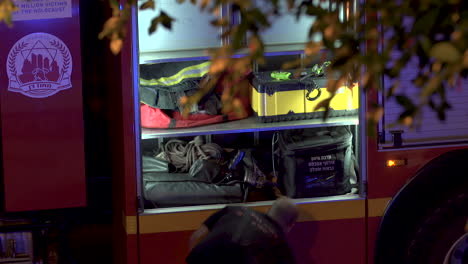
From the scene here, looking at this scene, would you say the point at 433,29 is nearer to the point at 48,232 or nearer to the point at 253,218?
the point at 253,218

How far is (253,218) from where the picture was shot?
14.1 ft

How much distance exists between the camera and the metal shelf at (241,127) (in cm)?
487

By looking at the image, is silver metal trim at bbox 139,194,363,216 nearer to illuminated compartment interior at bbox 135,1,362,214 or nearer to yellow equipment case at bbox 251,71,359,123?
illuminated compartment interior at bbox 135,1,362,214

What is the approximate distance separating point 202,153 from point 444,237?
1.60 metres

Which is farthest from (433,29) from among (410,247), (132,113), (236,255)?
(410,247)

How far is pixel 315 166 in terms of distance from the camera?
203 inches

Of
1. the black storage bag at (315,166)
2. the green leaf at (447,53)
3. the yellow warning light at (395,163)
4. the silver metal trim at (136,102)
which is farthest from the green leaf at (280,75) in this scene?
the green leaf at (447,53)

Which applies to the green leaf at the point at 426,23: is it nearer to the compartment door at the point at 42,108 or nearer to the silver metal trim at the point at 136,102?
the silver metal trim at the point at 136,102

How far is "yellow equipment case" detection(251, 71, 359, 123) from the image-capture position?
5020mm

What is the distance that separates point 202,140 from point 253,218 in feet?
4.07

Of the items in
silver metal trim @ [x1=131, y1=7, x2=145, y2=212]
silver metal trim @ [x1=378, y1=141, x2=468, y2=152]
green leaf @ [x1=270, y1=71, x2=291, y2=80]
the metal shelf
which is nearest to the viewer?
silver metal trim @ [x1=131, y1=7, x2=145, y2=212]

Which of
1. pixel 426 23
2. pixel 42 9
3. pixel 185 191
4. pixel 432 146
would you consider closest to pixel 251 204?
pixel 185 191

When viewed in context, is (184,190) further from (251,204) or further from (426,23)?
(426,23)

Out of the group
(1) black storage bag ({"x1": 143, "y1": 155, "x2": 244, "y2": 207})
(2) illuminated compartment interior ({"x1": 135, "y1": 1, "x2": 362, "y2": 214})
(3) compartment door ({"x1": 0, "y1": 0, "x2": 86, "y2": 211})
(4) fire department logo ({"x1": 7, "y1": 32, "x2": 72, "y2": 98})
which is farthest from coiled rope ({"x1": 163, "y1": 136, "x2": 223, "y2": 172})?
(4) fire department logo ({"x1": 7, "y1": 32, "x2": 72, "y2": 98})
